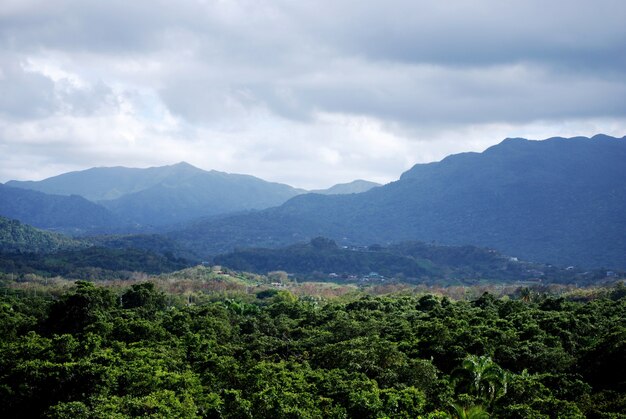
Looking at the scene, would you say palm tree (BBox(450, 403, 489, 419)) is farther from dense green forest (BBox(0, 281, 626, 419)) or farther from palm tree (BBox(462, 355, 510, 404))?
palm tree (BBox(462, 355, 510, 404))

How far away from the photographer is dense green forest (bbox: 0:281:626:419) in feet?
103

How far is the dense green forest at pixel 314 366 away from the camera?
1230 inches

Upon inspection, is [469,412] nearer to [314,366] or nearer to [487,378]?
[487,378]

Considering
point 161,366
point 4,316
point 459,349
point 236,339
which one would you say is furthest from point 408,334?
point 4,316

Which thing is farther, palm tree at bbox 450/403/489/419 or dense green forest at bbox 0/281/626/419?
dense green forest at bbox 0/281/626/419

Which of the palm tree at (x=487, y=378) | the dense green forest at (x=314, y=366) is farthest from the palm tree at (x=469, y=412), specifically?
the palm tree at (x=487, y=378)

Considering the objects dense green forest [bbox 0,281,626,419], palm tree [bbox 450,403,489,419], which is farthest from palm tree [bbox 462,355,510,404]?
palm tree [bbox 450,403,489,419]

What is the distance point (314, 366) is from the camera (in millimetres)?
44469

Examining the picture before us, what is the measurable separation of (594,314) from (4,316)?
5709 cm

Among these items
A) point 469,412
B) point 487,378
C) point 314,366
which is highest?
point 487,378

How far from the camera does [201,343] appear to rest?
49.8m

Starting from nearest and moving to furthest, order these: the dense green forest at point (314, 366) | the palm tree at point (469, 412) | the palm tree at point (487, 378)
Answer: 1. the palm tree at point (469, 412)
2. the dense green forest at point (314, 366)
3. the palm tree at point (487, 378)

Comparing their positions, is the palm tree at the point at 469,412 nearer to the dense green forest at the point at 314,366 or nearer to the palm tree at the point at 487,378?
the dense green forest at the point at 314,366

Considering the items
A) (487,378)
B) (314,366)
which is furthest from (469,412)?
(314,366)
